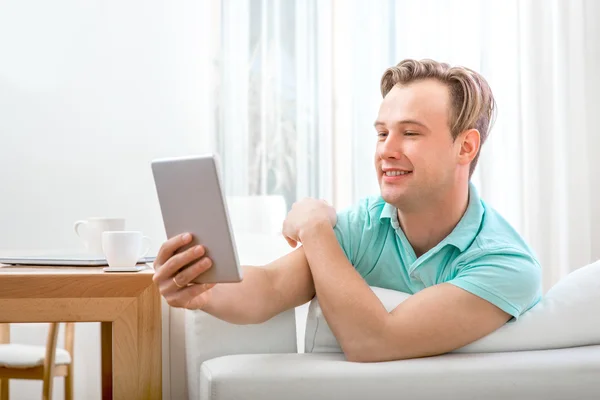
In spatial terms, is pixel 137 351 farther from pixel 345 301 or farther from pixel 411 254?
pixel 411 254

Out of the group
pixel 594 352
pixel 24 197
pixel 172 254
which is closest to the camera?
pixel 172 254

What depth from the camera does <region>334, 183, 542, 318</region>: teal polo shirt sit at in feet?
4.08

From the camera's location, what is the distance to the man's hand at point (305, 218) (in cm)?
133

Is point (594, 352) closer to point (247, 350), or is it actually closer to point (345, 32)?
point (247, 350)

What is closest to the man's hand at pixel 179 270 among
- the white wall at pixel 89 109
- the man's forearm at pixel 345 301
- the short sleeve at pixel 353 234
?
the man's forearm at pixel 345 301

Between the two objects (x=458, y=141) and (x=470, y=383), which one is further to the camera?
(x=458, y=141)

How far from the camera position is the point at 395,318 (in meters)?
1.21

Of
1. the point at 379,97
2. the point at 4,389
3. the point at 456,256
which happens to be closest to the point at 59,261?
the point at 456,256

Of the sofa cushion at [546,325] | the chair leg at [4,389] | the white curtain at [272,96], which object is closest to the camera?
the sofa cushion at [546,325]

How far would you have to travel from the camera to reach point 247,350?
1255 millimetres

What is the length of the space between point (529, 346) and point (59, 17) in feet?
10.5

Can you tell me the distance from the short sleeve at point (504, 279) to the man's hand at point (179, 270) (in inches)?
17.1

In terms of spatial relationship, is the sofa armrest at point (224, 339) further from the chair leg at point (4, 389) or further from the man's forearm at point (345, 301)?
the chair leg at point (4, 389)

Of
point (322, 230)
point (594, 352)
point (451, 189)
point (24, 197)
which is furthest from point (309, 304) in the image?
point (24, 197)
